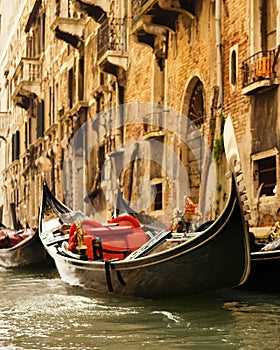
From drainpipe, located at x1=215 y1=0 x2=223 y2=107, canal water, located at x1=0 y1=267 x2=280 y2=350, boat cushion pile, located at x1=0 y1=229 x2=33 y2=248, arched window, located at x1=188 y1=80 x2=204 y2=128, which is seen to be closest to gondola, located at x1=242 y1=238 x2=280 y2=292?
canal water, located at x1=0 y1=267 x2=280 y2=350

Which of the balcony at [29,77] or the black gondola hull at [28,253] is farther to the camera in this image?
the balcony at [29,77]

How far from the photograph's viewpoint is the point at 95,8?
15719 mm

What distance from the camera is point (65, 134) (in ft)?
61.5

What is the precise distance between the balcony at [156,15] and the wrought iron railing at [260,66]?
2282mm

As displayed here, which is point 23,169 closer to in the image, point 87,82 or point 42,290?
point 87,82

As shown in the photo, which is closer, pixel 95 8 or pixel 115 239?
pixel 115 239

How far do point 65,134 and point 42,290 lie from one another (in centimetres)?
1048

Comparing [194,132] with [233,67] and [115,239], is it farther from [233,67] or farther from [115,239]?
[115,239]

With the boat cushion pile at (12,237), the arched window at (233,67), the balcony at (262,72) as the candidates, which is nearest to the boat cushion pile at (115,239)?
the balcony at (262,72)

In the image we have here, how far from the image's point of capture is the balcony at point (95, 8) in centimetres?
1538

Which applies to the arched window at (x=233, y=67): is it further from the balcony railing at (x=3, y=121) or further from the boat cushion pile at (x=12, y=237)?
the balcony railing at (x=3, y=121)

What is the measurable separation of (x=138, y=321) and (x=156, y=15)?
7.03 m

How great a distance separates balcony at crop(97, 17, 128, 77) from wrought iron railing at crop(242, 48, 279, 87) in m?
5.14

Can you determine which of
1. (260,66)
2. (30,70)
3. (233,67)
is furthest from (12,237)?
(30,70)
